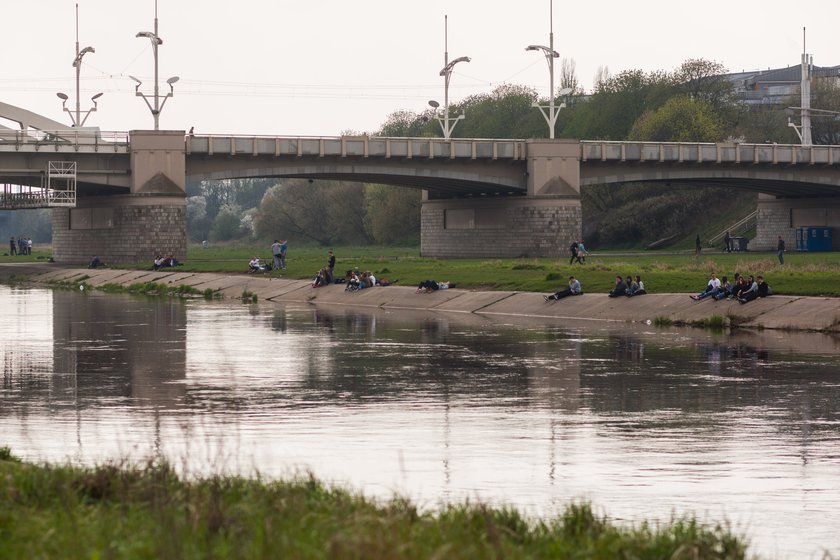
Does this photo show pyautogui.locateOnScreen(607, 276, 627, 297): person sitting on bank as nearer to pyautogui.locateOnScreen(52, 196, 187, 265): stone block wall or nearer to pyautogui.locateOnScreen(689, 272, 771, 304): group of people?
pyautogui.locateOnScreen(689, 272, 771, 304): group of people

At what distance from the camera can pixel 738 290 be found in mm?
47812

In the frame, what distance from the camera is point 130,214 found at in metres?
94.1

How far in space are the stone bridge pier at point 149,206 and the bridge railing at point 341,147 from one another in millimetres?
1926

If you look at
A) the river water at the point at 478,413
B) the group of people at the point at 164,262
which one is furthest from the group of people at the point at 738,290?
the group of people at the point at 164,262

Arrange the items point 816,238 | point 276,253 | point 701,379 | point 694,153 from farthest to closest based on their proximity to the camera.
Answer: point 816,238
point 694,153
point 276,253
point 701,379

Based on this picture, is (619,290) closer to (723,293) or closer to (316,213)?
(723,293)

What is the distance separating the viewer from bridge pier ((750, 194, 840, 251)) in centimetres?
12175

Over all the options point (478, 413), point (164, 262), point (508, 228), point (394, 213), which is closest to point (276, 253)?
point (164, 262)

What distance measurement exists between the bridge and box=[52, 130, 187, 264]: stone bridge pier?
69 millimetres

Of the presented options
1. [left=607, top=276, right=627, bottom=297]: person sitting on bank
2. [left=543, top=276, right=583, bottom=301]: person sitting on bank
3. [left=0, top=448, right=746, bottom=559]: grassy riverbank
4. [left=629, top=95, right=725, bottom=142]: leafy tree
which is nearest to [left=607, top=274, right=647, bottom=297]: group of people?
[left=607, top=276, right=627, bottom=297]: person sitting on bank

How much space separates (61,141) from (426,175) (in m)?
25.2

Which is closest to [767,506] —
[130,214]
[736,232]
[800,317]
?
[800,317]

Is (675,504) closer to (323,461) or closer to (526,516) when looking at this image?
(526,516)

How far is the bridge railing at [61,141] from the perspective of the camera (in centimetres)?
8931
